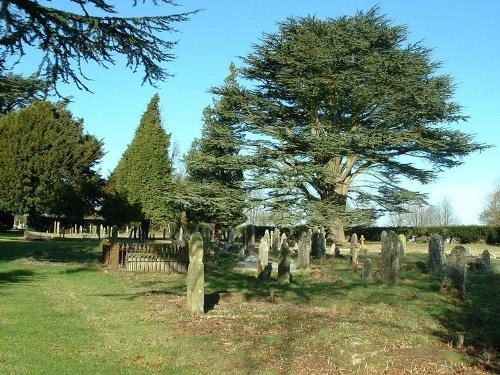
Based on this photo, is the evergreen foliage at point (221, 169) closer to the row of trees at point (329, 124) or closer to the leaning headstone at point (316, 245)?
the row of trees at point (329, 124)

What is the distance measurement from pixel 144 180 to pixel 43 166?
23.7 feet

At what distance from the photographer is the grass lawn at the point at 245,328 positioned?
23.1 ft

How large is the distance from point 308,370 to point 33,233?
104 feet

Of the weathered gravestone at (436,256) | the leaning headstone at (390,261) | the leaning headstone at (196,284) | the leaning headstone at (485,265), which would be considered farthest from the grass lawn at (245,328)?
the leaning headstone at (485,265)

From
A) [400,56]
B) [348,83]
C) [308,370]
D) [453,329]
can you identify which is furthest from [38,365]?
[400,56]

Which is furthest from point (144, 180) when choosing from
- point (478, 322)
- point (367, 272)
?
point (478, 322)

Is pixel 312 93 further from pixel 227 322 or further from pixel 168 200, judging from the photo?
pixel 227 322

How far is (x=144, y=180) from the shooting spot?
130 feet

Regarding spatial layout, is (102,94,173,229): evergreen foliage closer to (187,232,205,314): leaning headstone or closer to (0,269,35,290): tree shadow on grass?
(0,269,35,290): tree shadow on grass

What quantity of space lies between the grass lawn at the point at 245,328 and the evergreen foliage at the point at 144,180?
Result: 23.6m

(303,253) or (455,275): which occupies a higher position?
(303,253)

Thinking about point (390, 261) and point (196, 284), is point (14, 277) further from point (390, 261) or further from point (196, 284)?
point (390, 261)

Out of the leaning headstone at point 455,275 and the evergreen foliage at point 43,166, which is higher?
the evergreen foliage at point 43,166

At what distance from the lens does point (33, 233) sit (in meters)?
34.6
